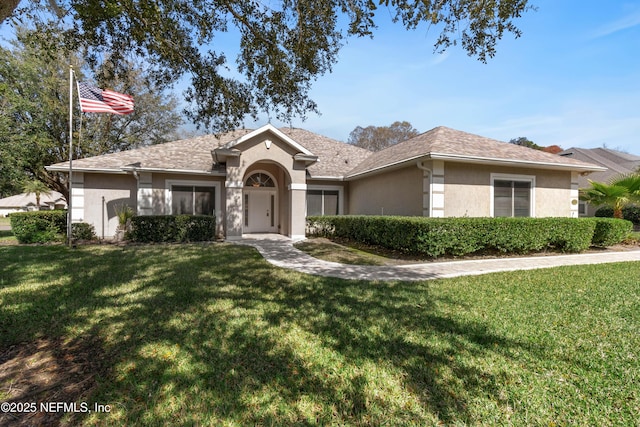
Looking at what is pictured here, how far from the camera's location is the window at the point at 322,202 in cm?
1725

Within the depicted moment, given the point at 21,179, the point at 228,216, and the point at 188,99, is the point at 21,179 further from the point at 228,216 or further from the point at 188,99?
the point at 188,99

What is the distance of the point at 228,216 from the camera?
13648 mm

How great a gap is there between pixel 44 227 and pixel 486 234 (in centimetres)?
1767

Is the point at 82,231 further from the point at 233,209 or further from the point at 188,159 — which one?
the point at 233,209

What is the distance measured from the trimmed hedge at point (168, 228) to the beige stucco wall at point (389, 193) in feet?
26.7

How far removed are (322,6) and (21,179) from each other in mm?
21623

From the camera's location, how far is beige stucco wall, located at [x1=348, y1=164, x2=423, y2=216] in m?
12.0

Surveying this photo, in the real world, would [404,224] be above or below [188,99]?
below

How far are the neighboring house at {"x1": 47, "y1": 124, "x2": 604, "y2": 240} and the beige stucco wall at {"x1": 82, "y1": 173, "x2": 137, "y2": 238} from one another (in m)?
0.04

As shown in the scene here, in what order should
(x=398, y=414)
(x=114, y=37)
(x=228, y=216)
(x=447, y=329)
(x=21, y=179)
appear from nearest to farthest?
1. (x=398, y=414)
2. (x=447, y=329)
3. (x=114, y=37)
4. (x=228, y=216)
5. (x=21, y=179)

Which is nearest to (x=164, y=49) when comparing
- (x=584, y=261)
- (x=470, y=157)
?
(x=470, y=157)

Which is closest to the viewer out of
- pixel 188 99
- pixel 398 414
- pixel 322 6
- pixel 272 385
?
pixel 398 414

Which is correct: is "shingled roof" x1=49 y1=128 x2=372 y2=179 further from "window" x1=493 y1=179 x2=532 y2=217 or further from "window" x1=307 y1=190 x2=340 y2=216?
"window" x1=493 y1=179 x2=532 y2=217

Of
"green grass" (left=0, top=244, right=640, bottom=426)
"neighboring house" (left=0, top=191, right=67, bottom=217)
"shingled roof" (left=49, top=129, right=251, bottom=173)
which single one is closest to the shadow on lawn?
"green grass" (left=0, top=244, right=640, bottom=426)
